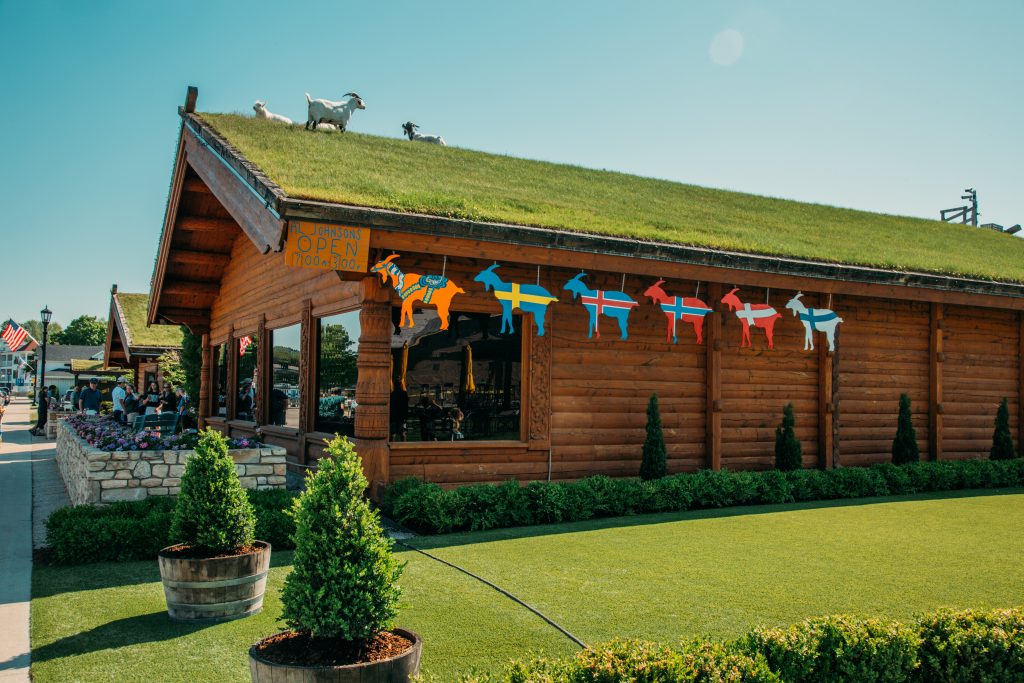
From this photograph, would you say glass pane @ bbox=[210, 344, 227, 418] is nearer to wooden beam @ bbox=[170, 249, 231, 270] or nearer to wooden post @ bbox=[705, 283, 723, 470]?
wooden beam @ bbox=[170, 249, 231, 270]

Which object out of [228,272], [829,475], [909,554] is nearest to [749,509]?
[829,475]

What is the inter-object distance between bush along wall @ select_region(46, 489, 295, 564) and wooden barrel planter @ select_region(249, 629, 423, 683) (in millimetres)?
4048

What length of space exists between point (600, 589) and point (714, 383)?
6864 mm

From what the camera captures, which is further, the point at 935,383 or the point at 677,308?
the point at 935,383

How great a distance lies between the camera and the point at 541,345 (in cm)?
1163

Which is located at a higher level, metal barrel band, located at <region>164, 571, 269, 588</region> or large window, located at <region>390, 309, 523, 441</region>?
large window, located at <region>390, 309, 523, 441</region>

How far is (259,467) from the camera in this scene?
10297mm

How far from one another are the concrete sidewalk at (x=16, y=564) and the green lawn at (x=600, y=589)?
126 millimetres

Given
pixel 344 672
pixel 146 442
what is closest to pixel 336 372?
pixel 146 442

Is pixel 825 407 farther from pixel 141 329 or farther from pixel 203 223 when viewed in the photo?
pixel 141 329

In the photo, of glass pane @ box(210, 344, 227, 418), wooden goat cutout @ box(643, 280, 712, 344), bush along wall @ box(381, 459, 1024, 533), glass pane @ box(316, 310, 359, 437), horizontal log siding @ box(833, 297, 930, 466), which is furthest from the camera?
glass pane @ box(210, 344, 227, 418)

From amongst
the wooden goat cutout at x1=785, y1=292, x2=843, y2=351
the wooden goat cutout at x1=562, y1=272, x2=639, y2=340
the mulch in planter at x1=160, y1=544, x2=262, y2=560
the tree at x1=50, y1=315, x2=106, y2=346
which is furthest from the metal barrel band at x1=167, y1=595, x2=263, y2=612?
the tree at x1=50, y1=315, x2=106, y2=346

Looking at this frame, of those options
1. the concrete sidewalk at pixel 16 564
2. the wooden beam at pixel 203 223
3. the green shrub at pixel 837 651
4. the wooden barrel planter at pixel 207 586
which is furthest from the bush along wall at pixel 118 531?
the wooden beam at pixel 203 223

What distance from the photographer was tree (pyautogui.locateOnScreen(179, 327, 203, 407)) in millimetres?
24125
